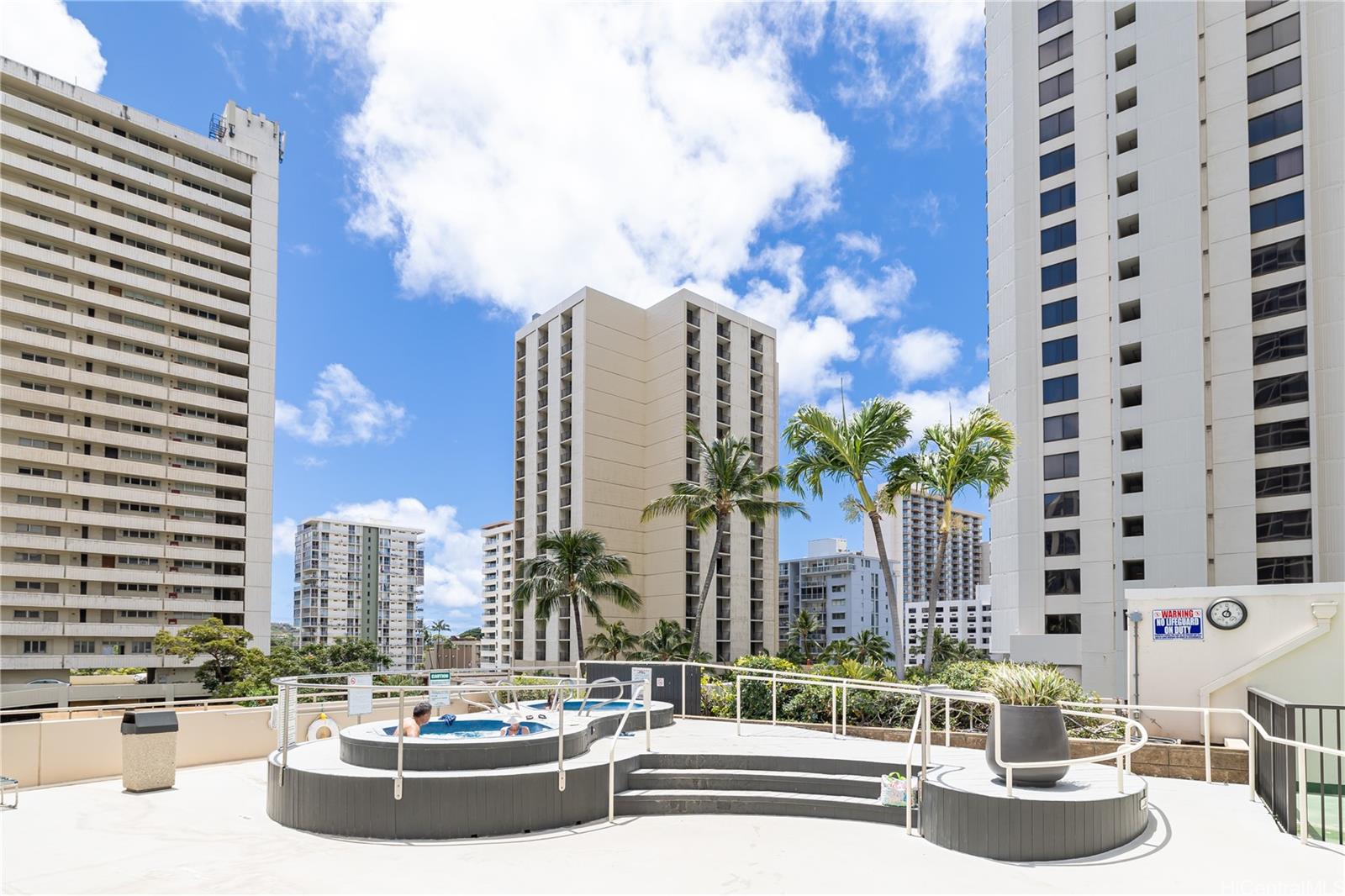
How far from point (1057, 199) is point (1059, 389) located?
9524 millimetres

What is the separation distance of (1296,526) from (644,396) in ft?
142

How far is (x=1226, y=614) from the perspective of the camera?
13055mm

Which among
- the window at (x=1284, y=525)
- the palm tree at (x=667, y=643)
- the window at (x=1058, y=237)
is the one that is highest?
the window at (x=1058, y=237)

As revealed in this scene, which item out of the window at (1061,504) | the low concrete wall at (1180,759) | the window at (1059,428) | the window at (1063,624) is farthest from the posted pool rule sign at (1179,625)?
the window at (1059,428)

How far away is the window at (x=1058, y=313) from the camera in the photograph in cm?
4028

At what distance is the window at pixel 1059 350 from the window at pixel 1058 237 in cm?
465

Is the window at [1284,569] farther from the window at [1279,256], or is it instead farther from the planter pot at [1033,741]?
the planter pot at [1033,741]

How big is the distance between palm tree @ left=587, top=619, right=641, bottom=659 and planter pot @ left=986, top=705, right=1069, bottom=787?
127ft

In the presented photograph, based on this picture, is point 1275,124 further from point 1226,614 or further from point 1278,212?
point 1226,614

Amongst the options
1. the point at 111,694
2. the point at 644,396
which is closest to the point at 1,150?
the point at 111,694

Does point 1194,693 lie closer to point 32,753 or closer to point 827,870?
point 827,870

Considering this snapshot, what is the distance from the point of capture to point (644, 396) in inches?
2621

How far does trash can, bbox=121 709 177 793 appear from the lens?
41.5 feet

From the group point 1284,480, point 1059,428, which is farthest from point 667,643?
point 1284,480
